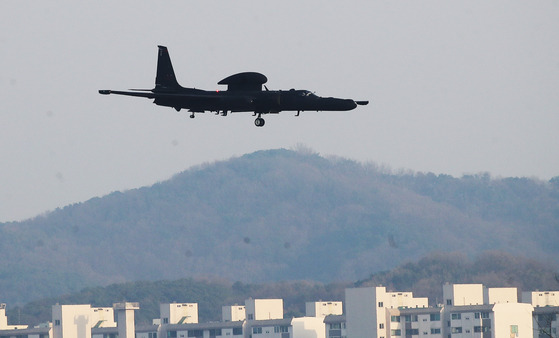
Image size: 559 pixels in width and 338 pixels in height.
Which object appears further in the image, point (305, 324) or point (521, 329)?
point (305, 324)

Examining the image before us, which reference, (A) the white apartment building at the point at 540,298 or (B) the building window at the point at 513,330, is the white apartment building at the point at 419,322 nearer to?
(B) the building window at the point at 513,330

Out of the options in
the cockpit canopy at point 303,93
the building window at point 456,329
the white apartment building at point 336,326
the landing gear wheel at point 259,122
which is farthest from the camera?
the white apartment building at point 336,326

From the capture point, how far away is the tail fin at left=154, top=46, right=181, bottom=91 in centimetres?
6758

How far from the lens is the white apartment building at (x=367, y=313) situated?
17100cm

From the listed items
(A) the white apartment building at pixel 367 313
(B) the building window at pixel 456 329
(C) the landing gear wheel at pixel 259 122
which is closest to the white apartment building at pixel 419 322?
(B) the building window at pixel 456 329

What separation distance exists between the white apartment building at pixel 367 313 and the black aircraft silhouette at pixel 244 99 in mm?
106867

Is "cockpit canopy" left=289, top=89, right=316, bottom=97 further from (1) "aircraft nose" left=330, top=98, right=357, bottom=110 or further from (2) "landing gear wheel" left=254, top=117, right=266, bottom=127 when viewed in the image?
(2) "landing gear wheel" left=254, top=117, right=266, bottom=127

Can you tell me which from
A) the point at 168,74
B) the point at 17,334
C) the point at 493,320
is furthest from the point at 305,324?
the point at 168,74

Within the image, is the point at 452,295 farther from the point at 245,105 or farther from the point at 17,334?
the point at 245,105

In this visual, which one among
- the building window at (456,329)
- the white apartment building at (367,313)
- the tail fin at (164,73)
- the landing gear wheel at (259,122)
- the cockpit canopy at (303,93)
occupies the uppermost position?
the tail fin at (164,73)

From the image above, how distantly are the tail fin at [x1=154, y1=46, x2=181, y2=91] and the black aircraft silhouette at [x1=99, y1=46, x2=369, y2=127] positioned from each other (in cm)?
15

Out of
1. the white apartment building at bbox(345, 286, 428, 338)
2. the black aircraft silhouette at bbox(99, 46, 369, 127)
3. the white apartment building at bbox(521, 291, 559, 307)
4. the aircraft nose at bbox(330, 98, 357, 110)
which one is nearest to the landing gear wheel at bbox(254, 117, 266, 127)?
the black aircraft silhouette at bbox(99, 46, 369, 127)

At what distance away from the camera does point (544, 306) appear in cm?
18088

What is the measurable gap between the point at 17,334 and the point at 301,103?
5402 inches
